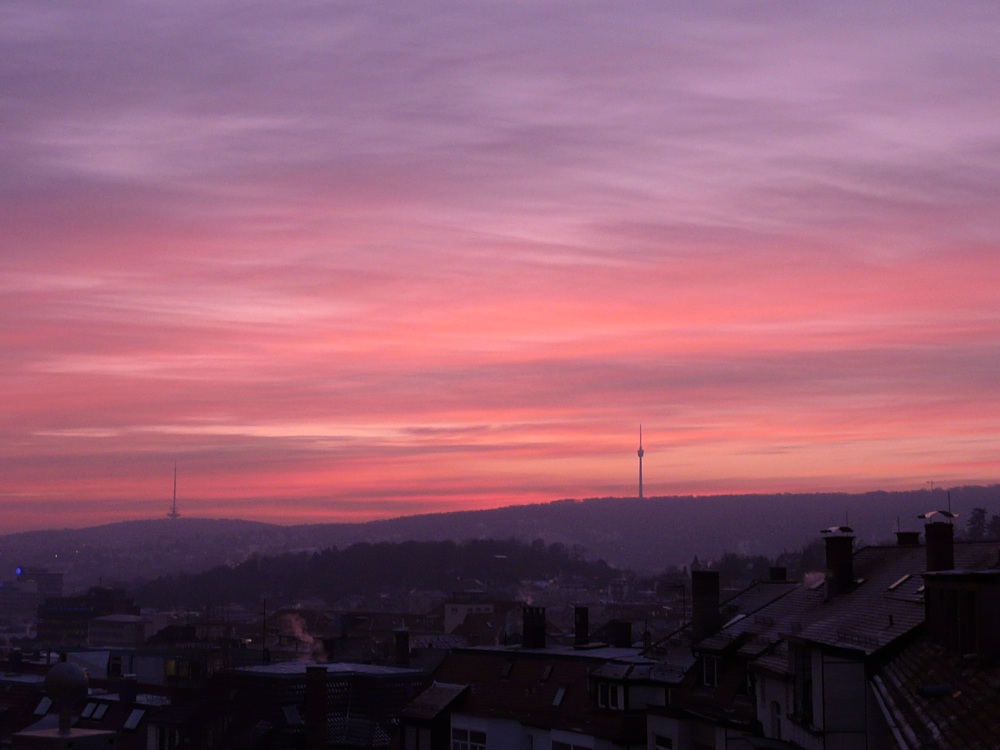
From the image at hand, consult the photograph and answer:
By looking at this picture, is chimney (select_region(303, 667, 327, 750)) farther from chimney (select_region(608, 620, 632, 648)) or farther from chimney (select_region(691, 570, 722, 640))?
chimney (select_region(691, 570, 722, 640))

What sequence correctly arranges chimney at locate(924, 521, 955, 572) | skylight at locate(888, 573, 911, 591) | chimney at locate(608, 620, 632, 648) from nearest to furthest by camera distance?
chimney at locate(924, 521, 955, 572) → skylight at locate(888, 573, 911, 591) → chimney at locate(608, 620, 632, 648)

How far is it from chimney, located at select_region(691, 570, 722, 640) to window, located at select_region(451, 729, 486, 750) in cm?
1165

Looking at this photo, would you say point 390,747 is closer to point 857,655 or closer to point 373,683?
point 373,683

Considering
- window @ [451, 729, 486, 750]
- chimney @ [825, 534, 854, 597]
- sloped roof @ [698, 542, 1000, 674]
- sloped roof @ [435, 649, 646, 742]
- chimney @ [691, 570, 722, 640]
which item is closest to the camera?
sloped roof @ [698, 542, 1000, 674]

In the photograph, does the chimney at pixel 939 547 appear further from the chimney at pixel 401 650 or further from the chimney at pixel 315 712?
the chimney at pixel 401 650

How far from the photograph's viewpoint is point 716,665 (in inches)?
1873

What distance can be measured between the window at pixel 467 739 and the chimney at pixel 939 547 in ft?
85.4

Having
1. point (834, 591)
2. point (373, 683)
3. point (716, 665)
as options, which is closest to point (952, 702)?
point (834, 591)

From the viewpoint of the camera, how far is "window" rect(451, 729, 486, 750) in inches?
2271

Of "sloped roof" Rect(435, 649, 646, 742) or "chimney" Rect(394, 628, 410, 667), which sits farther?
"chimney" Rect(394, 628, 410, 667)

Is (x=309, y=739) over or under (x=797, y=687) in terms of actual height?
under

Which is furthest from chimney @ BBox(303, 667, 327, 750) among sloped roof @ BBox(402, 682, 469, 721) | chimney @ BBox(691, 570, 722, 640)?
chimney @ BBox(691, 570, 722, 640)

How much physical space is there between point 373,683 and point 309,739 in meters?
6.30

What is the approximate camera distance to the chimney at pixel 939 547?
3631 cm
